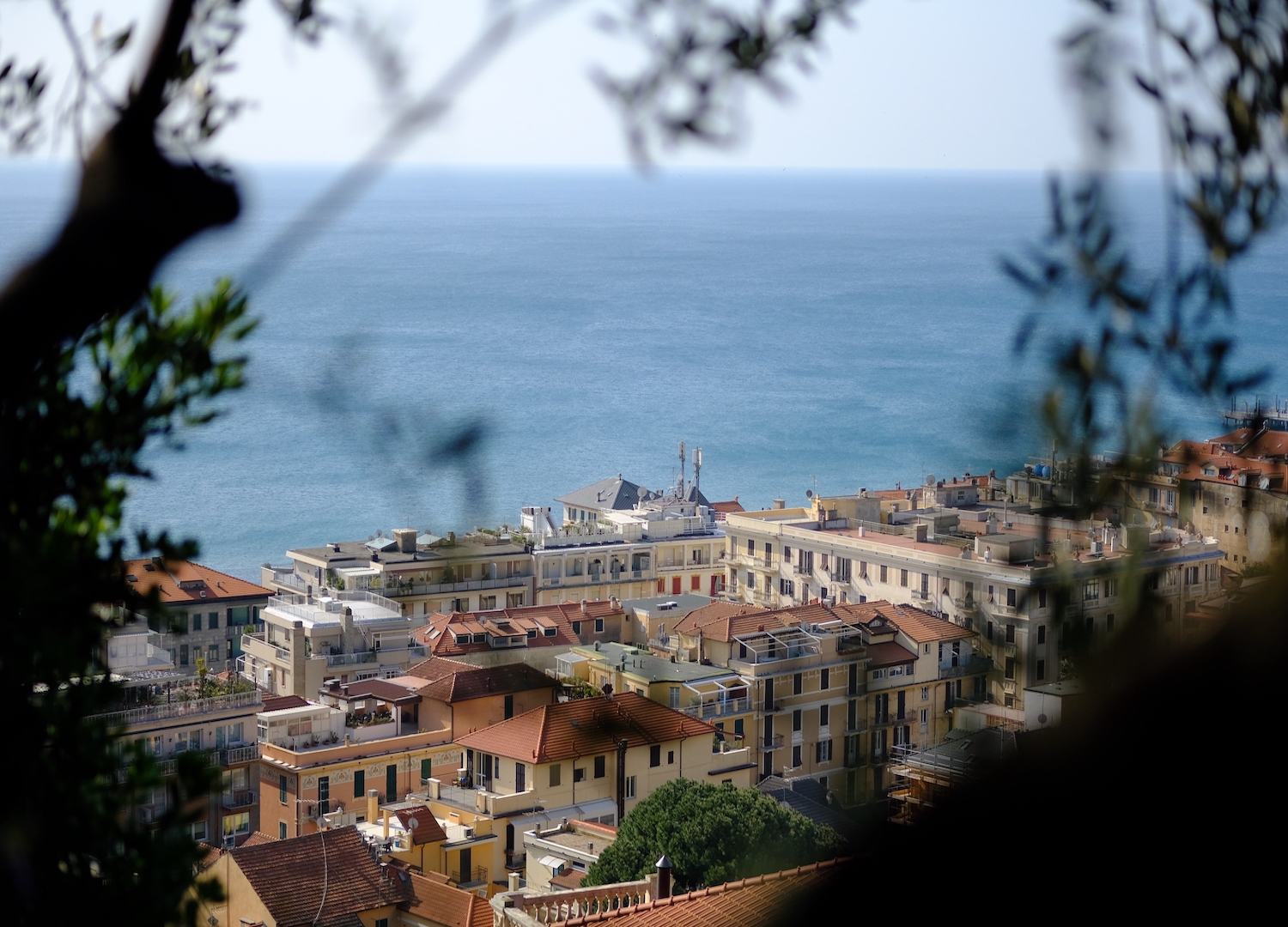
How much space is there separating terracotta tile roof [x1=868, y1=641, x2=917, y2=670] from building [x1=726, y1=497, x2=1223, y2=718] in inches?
29.3

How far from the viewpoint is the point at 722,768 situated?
13508 mm

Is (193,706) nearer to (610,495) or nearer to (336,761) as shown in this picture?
(336,761)

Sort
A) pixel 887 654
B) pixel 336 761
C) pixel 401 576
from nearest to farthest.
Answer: pixel 336 761
pixel 887 654
pixel 401 576

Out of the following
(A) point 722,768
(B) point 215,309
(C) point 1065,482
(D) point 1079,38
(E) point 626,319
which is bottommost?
(A) point 722,768

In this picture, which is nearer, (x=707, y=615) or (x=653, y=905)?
(x=653, y=905)

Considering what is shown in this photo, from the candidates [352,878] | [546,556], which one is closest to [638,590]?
[546,556]

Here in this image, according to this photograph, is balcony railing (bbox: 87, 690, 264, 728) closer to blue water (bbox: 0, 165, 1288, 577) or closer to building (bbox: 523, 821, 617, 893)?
blue water (bbox: 0, 165, 1288, 577)

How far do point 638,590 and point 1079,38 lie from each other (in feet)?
77.2

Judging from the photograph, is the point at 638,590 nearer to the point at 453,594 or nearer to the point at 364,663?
the point at 453,594

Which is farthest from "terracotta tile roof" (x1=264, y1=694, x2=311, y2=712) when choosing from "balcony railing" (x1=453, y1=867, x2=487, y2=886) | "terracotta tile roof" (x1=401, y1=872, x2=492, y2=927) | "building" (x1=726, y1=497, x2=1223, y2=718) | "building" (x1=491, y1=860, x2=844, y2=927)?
"building" (x1=491, y1=860, x2=844, y2=927)

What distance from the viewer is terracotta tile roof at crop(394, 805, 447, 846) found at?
37.1ft

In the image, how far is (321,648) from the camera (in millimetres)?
18016

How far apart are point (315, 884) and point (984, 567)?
7102mm

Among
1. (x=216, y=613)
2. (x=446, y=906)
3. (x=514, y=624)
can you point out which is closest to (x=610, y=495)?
(x=216, y=613)
